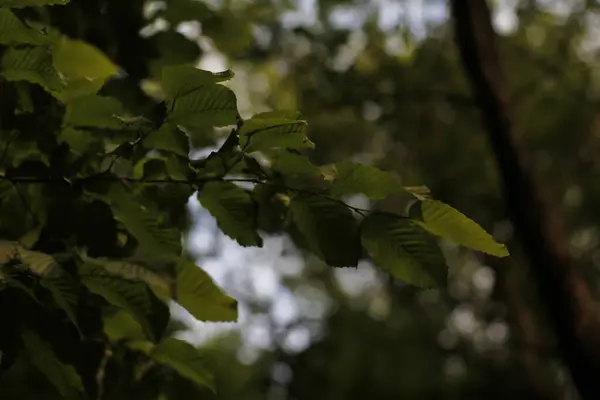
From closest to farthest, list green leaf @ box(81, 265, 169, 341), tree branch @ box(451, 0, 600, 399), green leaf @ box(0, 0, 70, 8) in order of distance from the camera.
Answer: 1. green leaf @ box(0, 0, 70, 8)
2. green leaf @ box(81, 265, 169, 341)
3. tree branch @ box(451, 0, 600, 399)

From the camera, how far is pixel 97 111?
1170 millimetres

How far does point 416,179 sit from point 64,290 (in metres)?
4.29

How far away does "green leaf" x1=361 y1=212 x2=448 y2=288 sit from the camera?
1.19 metres

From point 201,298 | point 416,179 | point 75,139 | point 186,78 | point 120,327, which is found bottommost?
point 416,179

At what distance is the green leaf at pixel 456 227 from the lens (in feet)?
3.63

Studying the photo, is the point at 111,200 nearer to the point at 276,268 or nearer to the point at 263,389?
the point at 263,389

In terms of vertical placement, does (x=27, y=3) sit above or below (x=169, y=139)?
above

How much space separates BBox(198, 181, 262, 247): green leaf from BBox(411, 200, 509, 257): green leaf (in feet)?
0.91

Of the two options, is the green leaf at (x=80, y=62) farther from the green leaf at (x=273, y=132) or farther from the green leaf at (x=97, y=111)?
the green leaf at (x=273, y=132)

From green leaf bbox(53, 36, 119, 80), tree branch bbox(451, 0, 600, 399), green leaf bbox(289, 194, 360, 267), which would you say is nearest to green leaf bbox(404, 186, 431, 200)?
green leaf bbox(289, 194, 360, 267)

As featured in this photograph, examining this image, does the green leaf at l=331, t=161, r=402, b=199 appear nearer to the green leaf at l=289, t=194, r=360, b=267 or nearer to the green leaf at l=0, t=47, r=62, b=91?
the green leaf at l=289, t=194, r=360, b=267

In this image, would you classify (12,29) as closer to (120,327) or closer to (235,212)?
(235,212)

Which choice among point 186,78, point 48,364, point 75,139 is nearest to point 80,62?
point 75,139

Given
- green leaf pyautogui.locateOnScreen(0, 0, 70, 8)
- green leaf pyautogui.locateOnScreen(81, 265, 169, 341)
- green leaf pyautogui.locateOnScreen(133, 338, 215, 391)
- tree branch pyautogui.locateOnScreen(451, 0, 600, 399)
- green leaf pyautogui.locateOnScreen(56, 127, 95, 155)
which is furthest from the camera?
tree branch pyautogui.locateOnScreen(451, 0, 600, 399)
